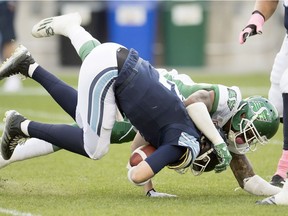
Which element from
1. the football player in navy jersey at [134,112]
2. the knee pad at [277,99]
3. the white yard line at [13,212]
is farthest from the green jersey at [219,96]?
the white yard line at [13,212]

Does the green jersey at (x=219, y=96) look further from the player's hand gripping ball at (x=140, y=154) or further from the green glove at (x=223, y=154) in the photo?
the player's hand gripping ball at (x=140, y=154)

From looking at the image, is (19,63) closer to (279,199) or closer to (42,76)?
(42,76)

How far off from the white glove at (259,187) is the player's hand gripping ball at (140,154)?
71 cm

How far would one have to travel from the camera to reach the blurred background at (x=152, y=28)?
1834 cm

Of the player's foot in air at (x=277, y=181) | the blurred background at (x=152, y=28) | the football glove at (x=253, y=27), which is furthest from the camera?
the blurred background at (x=152, y=28)

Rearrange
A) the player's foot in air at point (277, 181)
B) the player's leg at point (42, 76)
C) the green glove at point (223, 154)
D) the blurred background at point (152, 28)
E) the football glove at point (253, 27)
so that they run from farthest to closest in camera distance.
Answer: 1. the blurred background at point (152, 28)
2. the football glove at point (253, 27)
3. the player's foot in air at point (277, 181)
4. the player's leg at point (42, 76)
5. the green glove at point (223, 154)

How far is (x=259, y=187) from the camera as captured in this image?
6.64 meters

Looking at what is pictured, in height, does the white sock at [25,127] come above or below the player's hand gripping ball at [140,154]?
above

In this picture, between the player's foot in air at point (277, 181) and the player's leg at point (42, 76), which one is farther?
the player's foot in air at point (277, 181)

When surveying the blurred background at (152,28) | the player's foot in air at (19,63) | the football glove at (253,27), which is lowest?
the blurred background at (152,28)

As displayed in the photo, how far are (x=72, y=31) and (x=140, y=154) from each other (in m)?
1.04

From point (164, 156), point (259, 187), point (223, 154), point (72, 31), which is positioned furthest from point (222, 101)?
point (72, 31)

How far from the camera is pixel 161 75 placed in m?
6.57

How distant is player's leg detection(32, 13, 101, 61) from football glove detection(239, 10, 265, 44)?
3.34ft
